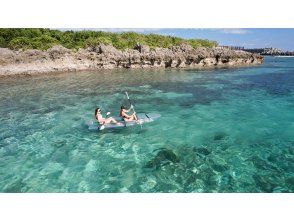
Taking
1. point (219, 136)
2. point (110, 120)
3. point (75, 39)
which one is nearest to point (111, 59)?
point (75, 39)

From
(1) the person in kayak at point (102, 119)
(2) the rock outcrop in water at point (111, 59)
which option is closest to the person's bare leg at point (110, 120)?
(1) the person in kayak at point (102, 119)

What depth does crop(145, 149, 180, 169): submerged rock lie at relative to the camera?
11419 mm

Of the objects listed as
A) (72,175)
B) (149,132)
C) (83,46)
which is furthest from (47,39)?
(72,175)

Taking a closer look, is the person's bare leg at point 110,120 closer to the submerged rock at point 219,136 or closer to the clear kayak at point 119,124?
the clear kayak at point 119,124

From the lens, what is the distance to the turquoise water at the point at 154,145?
10219mm

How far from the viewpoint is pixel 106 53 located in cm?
4747

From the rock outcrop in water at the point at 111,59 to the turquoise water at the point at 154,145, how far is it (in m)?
17.9

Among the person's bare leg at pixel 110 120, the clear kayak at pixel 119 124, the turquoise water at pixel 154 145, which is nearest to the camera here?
the turquoise water at pixel 154 145

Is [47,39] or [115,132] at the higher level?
[47,39]

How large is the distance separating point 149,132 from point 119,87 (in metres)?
14.5

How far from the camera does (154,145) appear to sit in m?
13.4

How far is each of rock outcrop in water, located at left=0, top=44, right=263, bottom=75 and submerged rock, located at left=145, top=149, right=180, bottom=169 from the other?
3272 cm

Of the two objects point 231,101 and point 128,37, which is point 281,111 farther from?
point 128,37

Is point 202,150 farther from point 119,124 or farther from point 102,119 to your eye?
point 102,119
